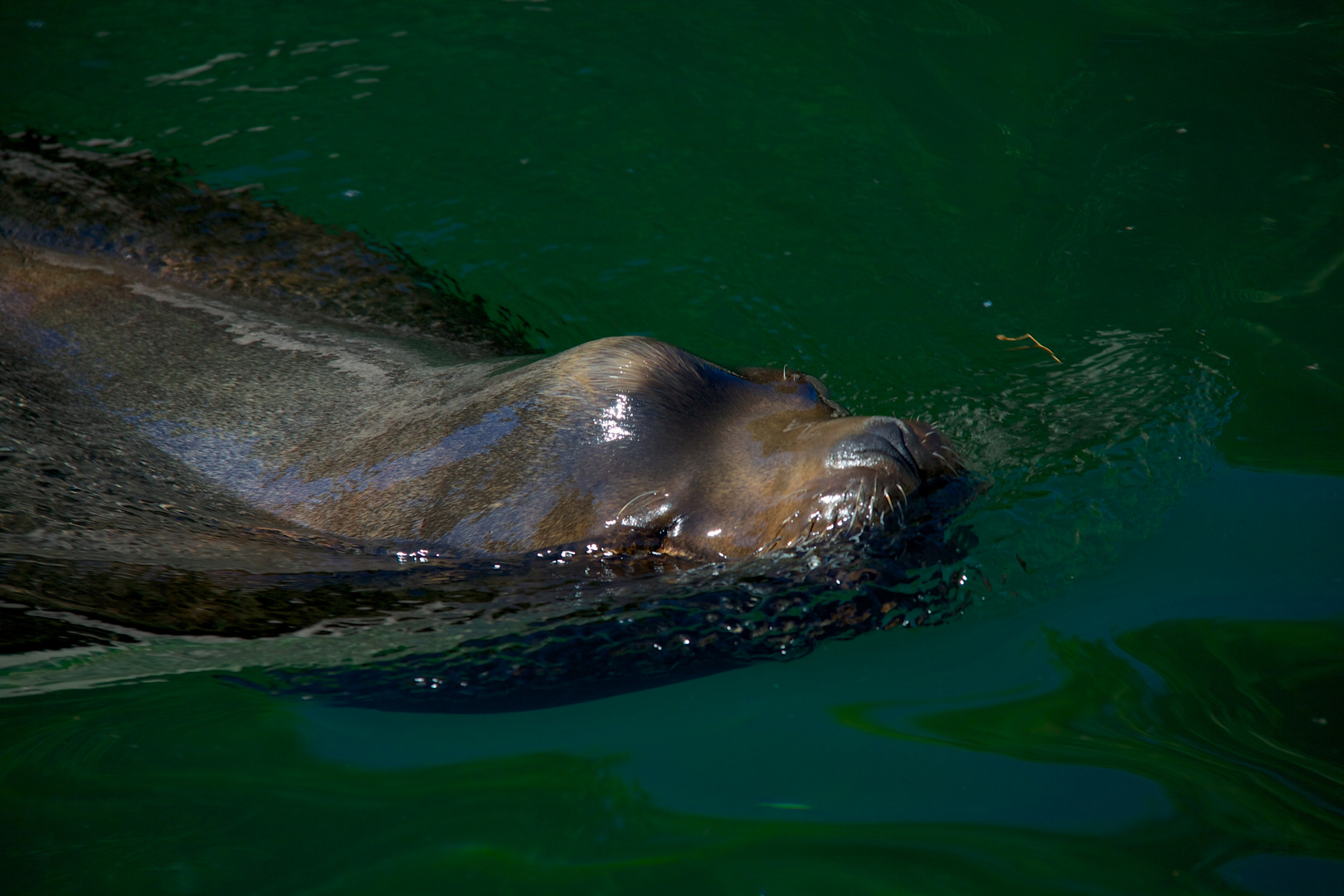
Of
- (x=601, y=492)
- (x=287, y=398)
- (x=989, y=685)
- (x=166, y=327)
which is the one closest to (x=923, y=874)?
(x=989, y=685)

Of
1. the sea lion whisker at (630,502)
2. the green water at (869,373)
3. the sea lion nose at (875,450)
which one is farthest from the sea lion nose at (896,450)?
the sea lion whisker at (630,502)

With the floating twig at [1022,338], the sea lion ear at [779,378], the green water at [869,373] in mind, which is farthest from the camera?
the floating twig at [1022,338]

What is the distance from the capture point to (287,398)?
4.19 meters

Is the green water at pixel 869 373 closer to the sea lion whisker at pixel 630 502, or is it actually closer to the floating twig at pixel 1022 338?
the floating twig at pixel 1022 338

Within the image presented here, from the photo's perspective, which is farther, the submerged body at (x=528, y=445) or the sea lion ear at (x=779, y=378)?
the sea lion ear at (x=779, y=378)

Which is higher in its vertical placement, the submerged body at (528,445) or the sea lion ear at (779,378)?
the sea lion ear at (779,378)

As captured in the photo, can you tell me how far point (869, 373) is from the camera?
5.25 meters

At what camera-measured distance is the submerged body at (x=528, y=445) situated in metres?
3.45

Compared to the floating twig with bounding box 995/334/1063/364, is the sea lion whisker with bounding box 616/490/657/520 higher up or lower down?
lower down

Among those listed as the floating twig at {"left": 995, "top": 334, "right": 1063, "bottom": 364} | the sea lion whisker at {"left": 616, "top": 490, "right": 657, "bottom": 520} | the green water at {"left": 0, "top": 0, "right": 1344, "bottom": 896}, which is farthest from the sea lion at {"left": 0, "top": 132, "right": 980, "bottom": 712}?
the floating twig at {"left": 995, "top": 334, "right": 1063, "bottom": 364}

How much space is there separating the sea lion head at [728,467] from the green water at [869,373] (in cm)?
44

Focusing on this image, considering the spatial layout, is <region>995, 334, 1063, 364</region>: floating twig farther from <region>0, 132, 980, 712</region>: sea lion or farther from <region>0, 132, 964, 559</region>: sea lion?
<region>0, 132, 980, 712</region>: sea lion

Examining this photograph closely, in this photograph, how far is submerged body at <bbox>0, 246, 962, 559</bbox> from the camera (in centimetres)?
345

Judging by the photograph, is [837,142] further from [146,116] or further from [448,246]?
[146,116]
